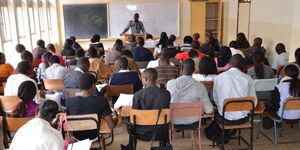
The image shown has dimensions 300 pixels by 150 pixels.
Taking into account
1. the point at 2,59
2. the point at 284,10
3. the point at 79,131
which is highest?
the point at 284,10

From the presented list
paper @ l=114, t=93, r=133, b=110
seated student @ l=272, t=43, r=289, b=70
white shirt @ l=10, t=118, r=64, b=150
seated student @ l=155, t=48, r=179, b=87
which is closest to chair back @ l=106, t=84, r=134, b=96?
paper @ l=114, t=93, r=133, b=110

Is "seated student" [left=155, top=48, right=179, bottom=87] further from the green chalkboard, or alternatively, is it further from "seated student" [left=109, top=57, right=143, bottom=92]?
the green chalkboard

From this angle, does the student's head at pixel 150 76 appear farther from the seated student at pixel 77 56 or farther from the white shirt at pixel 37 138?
the seated student at pixel 77 56

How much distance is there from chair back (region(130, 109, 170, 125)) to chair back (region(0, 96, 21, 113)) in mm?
1603

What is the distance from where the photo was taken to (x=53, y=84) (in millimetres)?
4754

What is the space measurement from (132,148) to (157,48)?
185 inches

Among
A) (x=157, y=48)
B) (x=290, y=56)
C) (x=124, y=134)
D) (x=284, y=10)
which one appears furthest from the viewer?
(x=157, y=48)

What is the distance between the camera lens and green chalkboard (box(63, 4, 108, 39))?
10.6 metres

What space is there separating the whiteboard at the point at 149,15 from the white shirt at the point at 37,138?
908cm

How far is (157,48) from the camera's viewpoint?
802 cm

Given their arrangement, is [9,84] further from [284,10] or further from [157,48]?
[284,10]

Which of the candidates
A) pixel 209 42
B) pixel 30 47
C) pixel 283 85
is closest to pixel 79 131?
pixel 283 85

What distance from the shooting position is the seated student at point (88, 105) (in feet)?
10.1

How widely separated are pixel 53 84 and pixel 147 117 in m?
2.19
